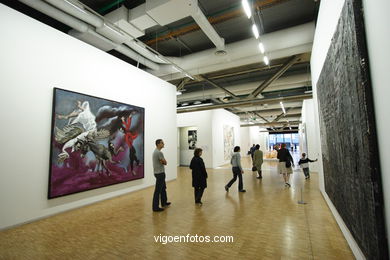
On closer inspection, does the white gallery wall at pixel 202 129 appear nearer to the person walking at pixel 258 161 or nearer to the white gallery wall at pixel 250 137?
the person walking at pixel 258 161

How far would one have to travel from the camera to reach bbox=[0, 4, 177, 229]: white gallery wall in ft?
11.1

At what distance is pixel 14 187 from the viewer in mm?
3416

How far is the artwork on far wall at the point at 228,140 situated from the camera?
1332cm

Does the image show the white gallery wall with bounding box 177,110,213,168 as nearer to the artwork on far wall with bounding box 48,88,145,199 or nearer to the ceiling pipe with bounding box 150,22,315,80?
the ceiling pipe with bounding box 150,22,315,80

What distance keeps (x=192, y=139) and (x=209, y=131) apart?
137cm

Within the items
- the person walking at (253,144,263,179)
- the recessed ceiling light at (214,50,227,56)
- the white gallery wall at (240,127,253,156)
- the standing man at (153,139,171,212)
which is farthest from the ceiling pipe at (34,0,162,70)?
the white gallery wall at (240,127,253,156)

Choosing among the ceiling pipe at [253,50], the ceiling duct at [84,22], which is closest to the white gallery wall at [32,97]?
the ceiling duct at [84,22]

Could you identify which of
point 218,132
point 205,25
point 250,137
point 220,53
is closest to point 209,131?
point 218,132

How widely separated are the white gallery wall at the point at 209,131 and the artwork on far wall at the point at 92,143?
6.11 m

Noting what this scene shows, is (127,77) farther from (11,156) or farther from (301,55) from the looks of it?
(301,55)

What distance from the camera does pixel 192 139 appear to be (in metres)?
12.4

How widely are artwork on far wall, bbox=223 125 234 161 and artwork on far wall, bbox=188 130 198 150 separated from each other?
7.53 feet

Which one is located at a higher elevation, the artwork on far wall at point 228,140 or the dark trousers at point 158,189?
the artwork on far wall at point 228,140

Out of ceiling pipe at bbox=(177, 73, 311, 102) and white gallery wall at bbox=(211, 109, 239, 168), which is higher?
ceiling pipe at bbox=(177, 73, 311, 102)
